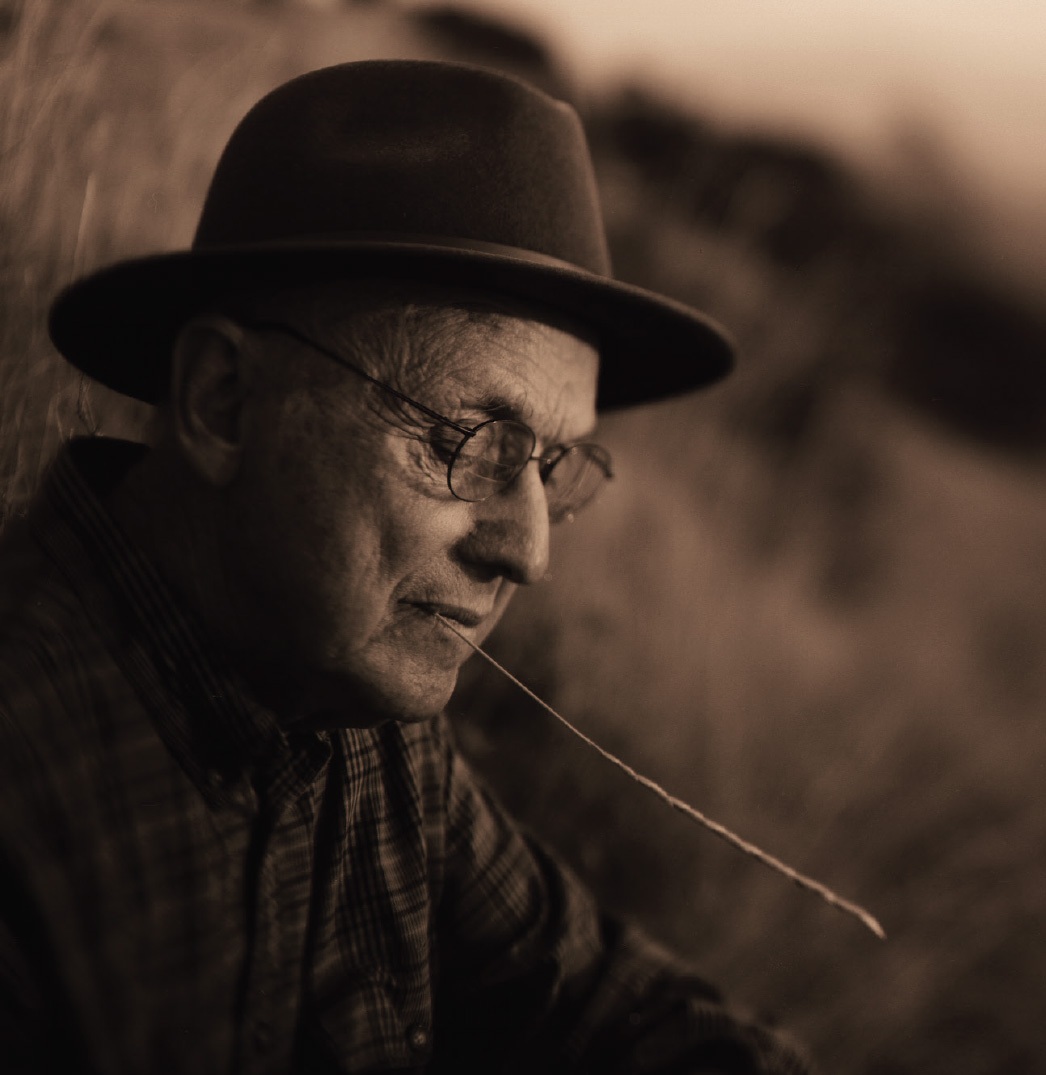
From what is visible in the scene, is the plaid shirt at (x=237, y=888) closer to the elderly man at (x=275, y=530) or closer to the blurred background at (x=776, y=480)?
the elderly man at (x=275, y=530)

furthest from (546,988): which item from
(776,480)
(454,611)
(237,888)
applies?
(776,480)

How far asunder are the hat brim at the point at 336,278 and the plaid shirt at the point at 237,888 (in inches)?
6.9

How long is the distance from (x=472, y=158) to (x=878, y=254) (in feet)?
10.7

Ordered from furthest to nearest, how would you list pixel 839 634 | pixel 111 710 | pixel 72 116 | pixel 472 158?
1. pixel 839 634
2. pixel 72 116
3. pixel 472 158
4. pixel 111 710

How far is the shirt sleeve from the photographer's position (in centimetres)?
161

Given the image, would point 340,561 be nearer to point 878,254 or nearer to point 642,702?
point 642,702

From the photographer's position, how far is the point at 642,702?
10.4 feet

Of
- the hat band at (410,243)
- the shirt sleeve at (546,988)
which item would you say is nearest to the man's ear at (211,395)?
the hat band at (410,243)

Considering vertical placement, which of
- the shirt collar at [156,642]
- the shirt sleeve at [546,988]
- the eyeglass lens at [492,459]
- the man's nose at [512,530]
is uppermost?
the eyeglass lens at [492,459]

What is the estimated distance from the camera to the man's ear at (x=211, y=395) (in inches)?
48.3

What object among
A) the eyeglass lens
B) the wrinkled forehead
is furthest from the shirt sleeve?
the wrinkled forehead

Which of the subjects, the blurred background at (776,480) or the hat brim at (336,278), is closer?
the hat brim at (336,278)

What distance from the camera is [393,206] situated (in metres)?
1.20

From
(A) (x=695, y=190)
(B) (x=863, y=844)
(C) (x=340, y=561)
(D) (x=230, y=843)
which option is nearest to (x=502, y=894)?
(D) (x=230, y=843)
